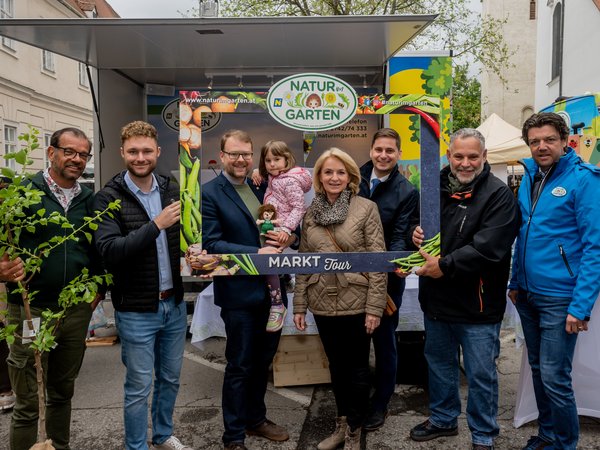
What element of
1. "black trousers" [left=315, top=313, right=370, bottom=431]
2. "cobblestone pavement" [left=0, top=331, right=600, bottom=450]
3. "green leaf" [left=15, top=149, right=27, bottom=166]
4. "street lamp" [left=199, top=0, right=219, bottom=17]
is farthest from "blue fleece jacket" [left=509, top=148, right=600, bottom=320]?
"street lamp" [left=199, top=0, right=219, bottom=17]

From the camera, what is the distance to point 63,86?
20.2 m

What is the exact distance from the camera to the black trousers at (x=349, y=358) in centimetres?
308

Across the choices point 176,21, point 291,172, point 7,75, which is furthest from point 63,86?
point 291,172

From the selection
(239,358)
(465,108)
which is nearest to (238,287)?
(239,358)

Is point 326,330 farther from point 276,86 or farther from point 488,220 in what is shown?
point 276,86

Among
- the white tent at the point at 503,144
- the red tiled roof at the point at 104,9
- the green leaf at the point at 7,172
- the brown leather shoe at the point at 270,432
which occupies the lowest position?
the brown leather shoe at the point at 270,432

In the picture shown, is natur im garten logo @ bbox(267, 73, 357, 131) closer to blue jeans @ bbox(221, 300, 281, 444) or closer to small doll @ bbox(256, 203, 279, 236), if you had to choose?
small doll @ bbox(256, 203, 279, 236)

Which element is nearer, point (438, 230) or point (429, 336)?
point (438, 230)

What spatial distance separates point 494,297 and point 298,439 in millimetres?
1583

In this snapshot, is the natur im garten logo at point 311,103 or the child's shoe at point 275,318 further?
the child's shoe at point 275,318

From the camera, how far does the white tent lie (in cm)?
1143

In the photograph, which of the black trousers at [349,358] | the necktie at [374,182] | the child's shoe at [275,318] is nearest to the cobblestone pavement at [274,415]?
the black trousers at [349,358]

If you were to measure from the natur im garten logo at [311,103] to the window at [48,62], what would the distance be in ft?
61.4

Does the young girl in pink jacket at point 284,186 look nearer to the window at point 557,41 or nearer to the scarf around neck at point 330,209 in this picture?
the scarf around neck at point 330,209
